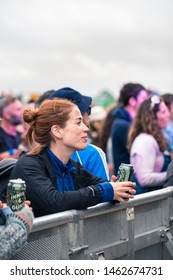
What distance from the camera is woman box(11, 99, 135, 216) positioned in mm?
3150

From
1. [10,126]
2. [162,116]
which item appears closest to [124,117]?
[162,116]

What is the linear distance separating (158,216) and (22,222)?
5.00 feet

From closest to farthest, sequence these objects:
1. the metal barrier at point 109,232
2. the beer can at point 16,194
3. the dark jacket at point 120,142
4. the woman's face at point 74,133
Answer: the beer can at point 16,194
the metal barrier at point 109,232
the woman's face at point 74,133
the dark jacket at point 120,142

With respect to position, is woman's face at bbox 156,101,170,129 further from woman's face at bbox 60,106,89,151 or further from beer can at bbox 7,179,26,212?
beer can at bbox 7,179,26,212

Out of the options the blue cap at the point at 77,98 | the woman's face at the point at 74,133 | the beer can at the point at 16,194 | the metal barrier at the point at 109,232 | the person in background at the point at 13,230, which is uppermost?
the blue cap at the point at 77,98

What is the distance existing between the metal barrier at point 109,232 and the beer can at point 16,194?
17 centimetres

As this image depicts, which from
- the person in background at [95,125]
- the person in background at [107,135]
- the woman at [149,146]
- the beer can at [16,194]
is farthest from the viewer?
the person in background at [95,125]

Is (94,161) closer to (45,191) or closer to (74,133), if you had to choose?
(74,133)

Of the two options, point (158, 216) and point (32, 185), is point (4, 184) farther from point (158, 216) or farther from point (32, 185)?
point (158, 216)

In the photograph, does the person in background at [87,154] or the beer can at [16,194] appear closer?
the beer can at [16,194]

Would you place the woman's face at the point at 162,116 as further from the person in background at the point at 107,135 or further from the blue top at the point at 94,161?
the blue top at the point at 94,161

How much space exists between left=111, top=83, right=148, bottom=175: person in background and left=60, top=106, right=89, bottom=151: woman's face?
2.98 meters

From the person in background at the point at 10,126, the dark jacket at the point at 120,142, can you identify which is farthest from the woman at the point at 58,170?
the person in background at the point at 10,126

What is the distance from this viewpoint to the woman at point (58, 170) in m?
3.15
